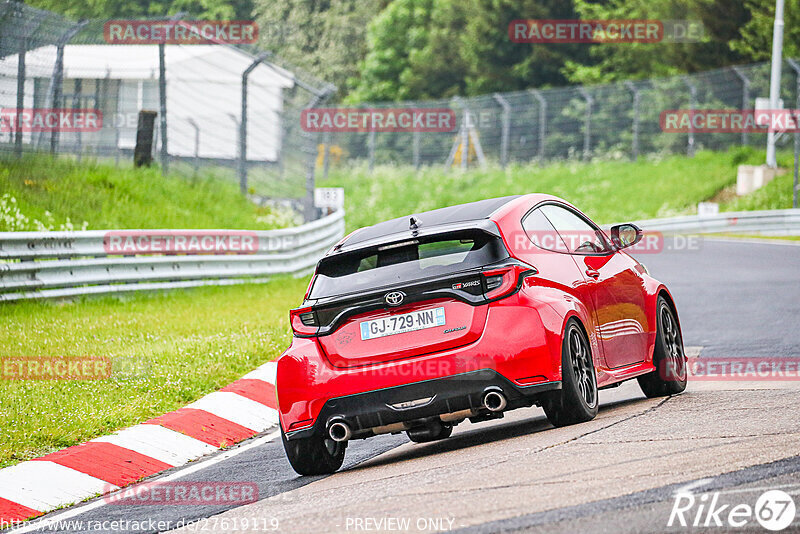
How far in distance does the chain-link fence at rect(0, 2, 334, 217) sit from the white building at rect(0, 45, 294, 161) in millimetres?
24

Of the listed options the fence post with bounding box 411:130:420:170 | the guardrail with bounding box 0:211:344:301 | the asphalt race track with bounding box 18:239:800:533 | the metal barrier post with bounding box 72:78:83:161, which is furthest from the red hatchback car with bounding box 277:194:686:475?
the fence post with bounding box 411:130:420:170

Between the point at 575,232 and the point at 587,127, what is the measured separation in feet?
115

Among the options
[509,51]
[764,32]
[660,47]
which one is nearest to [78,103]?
[764,32]

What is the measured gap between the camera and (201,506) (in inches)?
270

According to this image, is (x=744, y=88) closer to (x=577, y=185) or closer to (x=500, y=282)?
(x=577, y=185)

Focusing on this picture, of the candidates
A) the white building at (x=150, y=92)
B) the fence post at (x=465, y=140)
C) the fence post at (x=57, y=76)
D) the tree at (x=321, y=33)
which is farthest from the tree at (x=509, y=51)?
the fence post at (x=57, y=76)

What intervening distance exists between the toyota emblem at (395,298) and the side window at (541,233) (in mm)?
859

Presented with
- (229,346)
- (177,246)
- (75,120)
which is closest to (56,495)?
(229,346)

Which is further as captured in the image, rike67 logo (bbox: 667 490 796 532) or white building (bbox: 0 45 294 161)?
white building (bbox: 0 45 294 161)

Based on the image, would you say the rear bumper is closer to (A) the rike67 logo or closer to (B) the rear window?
(B) the rear window

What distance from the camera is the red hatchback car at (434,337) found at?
7.36 meters

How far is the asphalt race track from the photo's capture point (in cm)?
557

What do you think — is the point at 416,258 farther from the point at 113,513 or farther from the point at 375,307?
the point at 113,513

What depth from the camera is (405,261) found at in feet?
25.3
